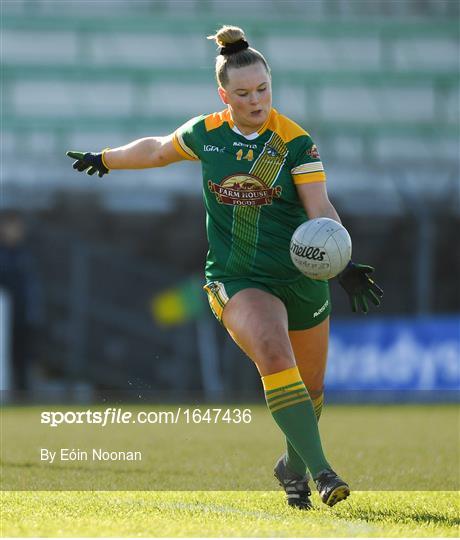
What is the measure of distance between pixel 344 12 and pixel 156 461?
61.1 ft

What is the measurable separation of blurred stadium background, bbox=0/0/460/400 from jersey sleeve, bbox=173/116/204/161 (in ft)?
30.8

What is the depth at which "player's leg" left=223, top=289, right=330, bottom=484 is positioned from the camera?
16.3 ft

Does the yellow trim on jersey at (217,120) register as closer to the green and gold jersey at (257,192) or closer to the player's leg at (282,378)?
the green and gold jersey at (257,192)

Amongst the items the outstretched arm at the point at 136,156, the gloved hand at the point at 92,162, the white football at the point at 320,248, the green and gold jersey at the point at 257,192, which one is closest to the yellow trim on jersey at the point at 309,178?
the green and gold jersey at the point at 257,192

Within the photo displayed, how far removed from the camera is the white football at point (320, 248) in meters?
4.97

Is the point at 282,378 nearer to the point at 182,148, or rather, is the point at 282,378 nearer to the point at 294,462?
the point at 294,462

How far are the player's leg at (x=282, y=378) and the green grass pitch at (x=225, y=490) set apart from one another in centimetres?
33

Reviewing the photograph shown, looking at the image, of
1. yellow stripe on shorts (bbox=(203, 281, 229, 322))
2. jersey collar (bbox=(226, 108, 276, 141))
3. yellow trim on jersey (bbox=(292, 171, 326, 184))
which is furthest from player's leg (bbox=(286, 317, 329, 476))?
jersey collar (bbox=(226, 108, 276, 141))

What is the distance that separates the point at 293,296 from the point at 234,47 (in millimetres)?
1183

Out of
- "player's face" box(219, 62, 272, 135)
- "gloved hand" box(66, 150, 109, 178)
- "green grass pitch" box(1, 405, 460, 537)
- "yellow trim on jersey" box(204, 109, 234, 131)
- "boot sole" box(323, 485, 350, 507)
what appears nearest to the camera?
"green grass pitch" box(1, 405, 460, 537)

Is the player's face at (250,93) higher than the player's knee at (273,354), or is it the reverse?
the player's face at (250,93)

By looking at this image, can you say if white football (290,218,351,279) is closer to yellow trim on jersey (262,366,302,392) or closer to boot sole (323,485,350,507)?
yellow trim on jersey (262,366,302,392)

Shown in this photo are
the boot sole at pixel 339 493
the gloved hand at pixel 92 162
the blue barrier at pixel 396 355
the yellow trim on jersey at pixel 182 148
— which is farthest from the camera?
the blue barrier at pixel 396 355

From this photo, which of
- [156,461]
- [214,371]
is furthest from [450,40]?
[156,461]
